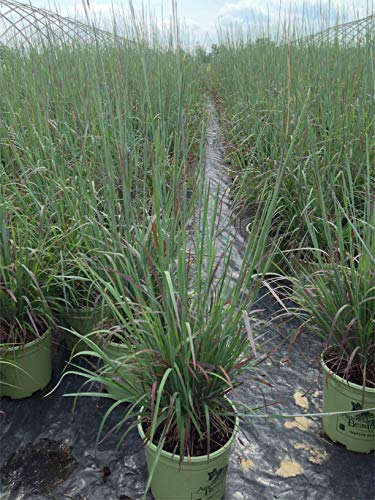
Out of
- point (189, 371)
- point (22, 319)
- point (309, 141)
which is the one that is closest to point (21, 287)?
point (22, 319)

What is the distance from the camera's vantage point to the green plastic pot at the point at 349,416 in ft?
4.53

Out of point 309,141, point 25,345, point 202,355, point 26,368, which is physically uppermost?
point 309,141

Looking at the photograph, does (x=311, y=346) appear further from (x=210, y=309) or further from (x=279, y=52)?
(x=279, y=52)

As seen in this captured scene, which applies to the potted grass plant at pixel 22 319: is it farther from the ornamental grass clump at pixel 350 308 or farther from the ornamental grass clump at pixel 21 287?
the ornamental grass clump at pixel 350 308

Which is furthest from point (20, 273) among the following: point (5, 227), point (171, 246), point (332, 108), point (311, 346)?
point (332, 108)

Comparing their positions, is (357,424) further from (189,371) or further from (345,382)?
(189,371)

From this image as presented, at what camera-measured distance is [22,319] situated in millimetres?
1726

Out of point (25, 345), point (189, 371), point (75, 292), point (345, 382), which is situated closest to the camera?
point (189, 371)

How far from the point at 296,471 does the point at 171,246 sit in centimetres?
87

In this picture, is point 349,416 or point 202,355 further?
point 349,416

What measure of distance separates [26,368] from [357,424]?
4.05ft

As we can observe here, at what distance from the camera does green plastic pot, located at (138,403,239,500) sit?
3.84 feet

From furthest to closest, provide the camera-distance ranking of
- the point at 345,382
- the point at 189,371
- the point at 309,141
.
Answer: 1. the point at 309,141
2. the point at 345,382
3. the point at 189,371

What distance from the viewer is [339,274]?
1.51 metres
